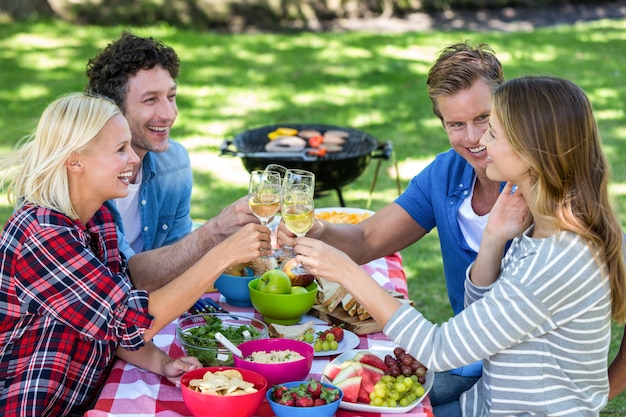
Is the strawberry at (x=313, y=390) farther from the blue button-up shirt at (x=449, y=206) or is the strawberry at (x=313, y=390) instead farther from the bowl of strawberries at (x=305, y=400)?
the blue button-up shirt at (x=449, y=206)

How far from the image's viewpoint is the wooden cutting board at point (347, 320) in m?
3.22

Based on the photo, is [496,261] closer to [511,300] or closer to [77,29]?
[511,300]

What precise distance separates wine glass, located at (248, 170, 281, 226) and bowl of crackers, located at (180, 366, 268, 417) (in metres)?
0.59

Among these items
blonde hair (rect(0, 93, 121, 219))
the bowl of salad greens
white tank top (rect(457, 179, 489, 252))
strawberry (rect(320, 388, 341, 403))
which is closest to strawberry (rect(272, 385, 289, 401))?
strawberry (rect(320, 388, 341, 403))

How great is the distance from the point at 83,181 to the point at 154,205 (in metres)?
1.16

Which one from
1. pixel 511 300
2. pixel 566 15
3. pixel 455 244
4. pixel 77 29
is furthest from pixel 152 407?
pixel 566 15

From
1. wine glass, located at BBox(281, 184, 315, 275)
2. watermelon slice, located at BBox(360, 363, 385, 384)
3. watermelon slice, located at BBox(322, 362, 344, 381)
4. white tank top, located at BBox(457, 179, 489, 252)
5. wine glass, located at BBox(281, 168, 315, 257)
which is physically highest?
wine glass, located at BBox(281, 168, 315, 257)

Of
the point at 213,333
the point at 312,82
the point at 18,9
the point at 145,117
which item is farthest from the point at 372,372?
the point at 18,9

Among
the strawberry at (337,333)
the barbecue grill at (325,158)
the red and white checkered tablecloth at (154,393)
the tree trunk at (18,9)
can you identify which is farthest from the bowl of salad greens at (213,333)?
the tree trunk at (18,9)

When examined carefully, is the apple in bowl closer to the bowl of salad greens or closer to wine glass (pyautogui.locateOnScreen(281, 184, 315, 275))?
the bowl of salad greens

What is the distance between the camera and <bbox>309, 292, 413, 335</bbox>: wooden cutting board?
3217mm

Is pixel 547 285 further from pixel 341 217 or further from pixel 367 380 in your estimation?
pixel 341 217

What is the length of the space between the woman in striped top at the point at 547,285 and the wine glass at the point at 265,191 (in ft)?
1.90

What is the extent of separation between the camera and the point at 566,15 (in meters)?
14.7
